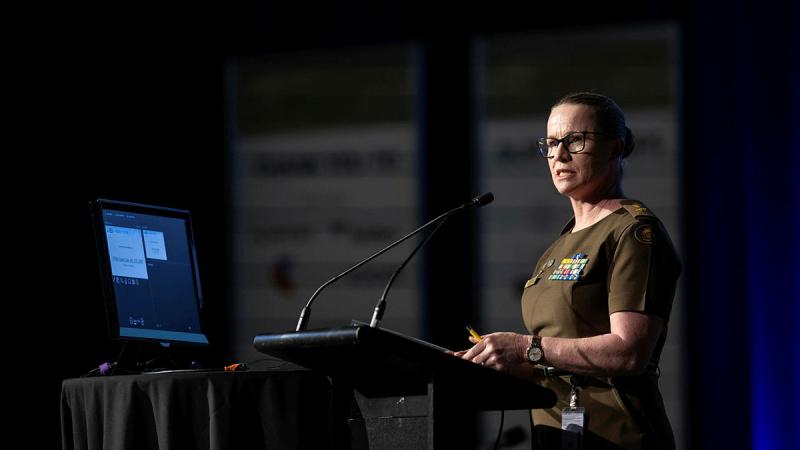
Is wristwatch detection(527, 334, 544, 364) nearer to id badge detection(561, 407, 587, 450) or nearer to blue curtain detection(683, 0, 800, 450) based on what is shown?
id badge detection(561, 407, 587, 450)

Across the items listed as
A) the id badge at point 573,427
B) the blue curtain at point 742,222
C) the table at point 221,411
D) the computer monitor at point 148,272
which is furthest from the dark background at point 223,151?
the table at point 221,411

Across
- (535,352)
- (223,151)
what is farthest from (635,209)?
(223,151)

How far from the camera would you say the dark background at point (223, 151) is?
14.3 ft

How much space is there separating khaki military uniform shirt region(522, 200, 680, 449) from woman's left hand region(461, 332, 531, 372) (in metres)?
0.14

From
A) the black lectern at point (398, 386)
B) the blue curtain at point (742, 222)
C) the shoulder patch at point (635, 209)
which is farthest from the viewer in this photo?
the blue curtain at point (742, 222)

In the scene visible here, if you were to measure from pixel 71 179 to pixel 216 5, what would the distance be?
→ 123 centimetres

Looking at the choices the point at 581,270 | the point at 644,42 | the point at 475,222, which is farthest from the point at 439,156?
the point at 581,270

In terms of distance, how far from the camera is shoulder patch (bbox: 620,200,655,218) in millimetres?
2256

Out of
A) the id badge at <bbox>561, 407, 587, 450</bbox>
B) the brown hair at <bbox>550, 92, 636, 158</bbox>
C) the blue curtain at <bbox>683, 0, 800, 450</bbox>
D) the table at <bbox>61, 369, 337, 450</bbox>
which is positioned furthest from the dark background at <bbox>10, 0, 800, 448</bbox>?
the table at <bbox>61, 369, 337, 450</bbox>

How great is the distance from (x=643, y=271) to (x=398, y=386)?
507 millimetres

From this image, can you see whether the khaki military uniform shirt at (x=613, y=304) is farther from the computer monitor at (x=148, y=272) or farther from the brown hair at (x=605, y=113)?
the computer monitor at (x=148, y=272)

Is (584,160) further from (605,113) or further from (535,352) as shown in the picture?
(535,352)

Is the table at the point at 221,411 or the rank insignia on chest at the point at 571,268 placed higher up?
the rank insignia on chest at the point at 571,268

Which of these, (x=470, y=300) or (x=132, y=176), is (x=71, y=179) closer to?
(x=132, y=176)
